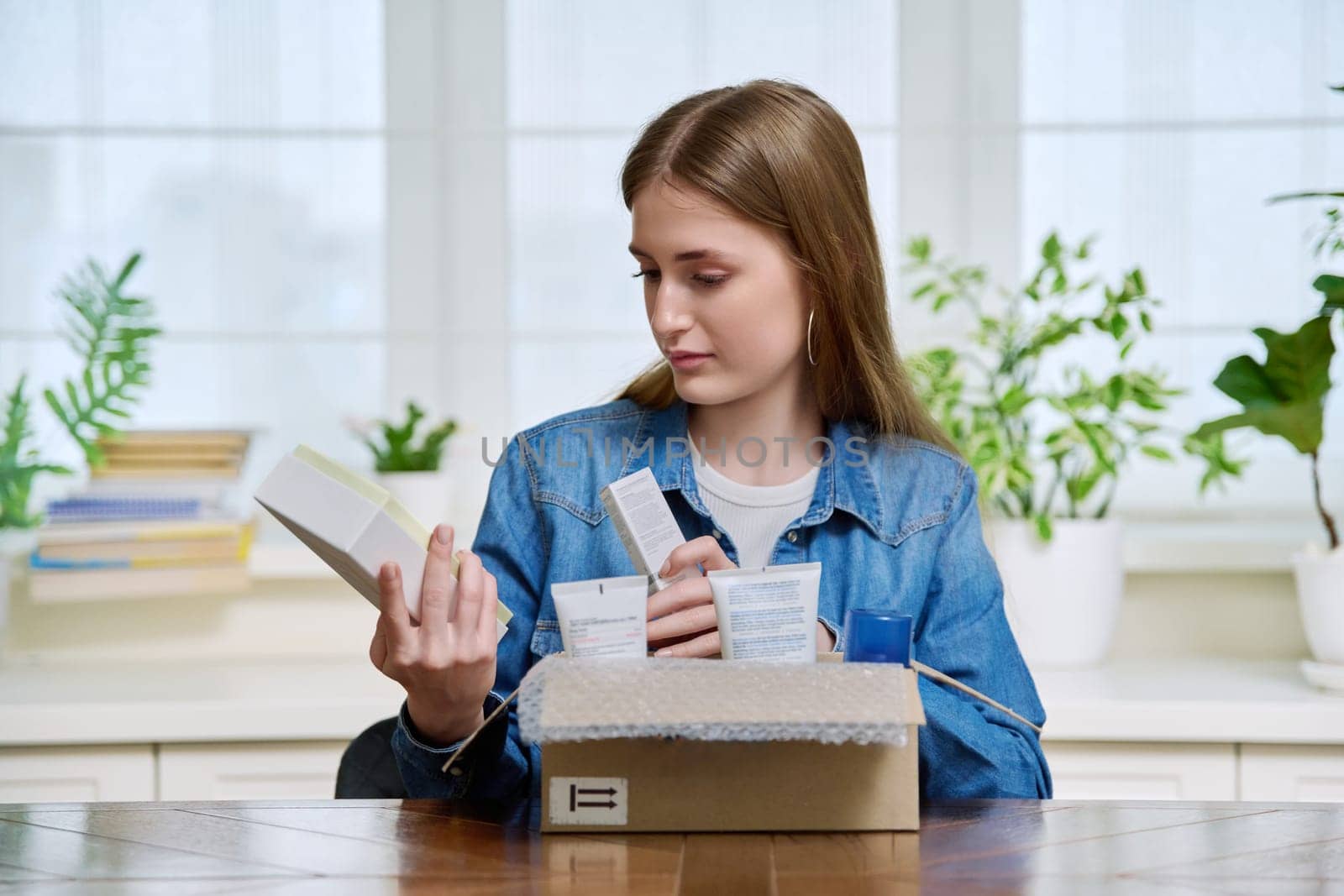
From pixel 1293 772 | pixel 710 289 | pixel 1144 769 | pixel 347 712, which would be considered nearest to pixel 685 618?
pixel 710 289

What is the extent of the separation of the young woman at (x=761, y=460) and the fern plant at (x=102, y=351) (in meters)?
0.90

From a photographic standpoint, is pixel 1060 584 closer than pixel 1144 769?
No

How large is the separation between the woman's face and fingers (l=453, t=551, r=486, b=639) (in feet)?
1.09

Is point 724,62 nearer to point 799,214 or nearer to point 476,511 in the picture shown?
point 476,511

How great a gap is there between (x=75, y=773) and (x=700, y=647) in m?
1.06

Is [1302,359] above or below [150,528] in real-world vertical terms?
above

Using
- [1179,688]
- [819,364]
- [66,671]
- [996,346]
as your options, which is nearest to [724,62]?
[996,346]

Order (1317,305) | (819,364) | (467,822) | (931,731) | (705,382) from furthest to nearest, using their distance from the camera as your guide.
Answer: (1317,305), (819,364), (705,382), (931,731), (467,822)

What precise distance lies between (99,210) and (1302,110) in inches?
77.3

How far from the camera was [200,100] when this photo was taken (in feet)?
7.00

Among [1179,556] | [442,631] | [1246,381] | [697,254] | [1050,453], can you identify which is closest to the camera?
[442,631]

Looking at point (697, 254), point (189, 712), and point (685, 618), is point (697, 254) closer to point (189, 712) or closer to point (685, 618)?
point (685, 618)

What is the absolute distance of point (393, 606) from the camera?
2.76 feet

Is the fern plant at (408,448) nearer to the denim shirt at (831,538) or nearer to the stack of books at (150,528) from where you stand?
the stack of books at (150,528)
